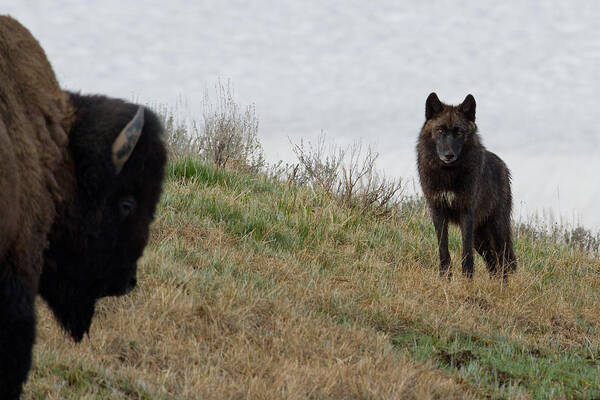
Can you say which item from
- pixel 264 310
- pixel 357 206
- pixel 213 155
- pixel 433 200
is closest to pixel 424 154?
pixel 433 200

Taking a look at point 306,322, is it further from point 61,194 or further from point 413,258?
point 413,258

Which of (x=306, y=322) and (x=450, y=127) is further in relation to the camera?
(x=450, y=127)

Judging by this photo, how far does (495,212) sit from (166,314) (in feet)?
19.1

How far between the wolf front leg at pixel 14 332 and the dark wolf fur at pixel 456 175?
6128mm

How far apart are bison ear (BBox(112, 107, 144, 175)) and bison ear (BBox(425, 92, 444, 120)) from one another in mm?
6210

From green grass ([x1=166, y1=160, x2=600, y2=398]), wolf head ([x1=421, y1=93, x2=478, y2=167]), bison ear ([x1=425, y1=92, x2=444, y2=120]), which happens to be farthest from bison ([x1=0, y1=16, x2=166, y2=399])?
bison ear ([x1=425, y1=92, x2=444, y2=120])

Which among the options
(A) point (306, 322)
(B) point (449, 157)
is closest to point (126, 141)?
(A) point (306, 322)

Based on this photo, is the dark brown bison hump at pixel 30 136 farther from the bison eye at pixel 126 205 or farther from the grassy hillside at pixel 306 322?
the grassy hillside at pixel 306 322

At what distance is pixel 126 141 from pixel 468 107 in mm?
6524

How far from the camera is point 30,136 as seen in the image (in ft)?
9.01

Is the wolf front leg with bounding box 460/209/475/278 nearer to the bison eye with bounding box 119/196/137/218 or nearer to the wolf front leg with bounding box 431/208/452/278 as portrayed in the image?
the wolf front leg with bounding box 431/208/452/278

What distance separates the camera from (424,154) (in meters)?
8.75

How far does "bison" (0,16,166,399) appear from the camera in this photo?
2654mm

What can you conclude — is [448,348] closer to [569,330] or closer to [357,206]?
[569,330]
